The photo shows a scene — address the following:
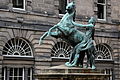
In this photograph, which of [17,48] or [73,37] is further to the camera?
[17,48]

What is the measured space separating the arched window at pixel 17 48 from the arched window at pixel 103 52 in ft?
20.4

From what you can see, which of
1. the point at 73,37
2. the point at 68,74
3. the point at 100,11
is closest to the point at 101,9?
the point at 100,11

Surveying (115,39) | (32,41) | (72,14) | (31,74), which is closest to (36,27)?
(32,41)

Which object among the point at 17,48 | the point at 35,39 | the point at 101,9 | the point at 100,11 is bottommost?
the point at 17,48

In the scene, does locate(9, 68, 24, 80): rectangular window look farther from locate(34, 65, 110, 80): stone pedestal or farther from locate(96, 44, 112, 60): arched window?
locate(34, 65, 110, 80): stone pedestal

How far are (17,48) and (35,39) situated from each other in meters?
1.50

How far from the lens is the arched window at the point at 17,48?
22141mm

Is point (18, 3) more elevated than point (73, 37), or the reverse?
point (18, 3)

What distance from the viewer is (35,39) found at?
23.4 meters

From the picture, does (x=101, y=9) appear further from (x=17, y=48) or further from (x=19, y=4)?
(x=17, y=48)

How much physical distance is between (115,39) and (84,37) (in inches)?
645

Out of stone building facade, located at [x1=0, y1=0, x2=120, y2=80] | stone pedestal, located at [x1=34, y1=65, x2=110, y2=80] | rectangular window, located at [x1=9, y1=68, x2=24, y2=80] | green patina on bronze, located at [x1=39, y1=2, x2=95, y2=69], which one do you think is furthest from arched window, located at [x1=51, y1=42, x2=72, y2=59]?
stone pedestal, located at [x1=34, y1=65, x2=110, y2=80]

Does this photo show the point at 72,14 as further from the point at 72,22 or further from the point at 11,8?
the point at 11,8

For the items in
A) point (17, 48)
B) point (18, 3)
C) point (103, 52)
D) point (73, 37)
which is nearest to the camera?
point (73, 37)
